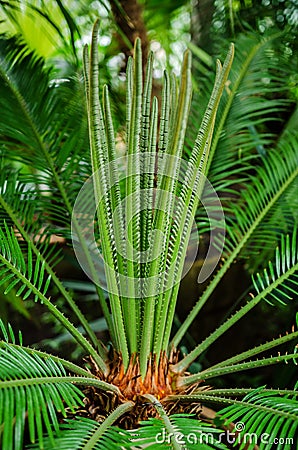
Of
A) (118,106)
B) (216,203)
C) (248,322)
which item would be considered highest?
(118,106)

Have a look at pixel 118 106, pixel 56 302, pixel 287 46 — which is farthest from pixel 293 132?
pixel 56 302

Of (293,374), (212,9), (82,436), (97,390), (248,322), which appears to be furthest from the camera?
(248,322)

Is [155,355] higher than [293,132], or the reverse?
[293,132]

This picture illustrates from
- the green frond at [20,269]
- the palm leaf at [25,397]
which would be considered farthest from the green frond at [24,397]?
the green frond at [20,269]

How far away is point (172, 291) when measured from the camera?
832 millimetres

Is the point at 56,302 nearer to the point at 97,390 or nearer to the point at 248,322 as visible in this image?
the point at 248,322

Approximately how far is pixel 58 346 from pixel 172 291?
1119 millimetres

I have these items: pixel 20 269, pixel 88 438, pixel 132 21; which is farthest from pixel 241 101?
pixel 88 438

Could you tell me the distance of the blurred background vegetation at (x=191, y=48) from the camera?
1141mm

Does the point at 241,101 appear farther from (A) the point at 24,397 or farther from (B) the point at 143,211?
(A) the point at 24,397

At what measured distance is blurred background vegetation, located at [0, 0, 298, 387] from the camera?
3.74ft

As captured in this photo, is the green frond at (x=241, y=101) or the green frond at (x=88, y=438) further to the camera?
the green frond at (x=241, y=101)

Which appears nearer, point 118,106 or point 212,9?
point 118,106

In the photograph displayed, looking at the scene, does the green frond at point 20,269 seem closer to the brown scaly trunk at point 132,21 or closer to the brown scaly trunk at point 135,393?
the brown scaly trunk at point 135,393
